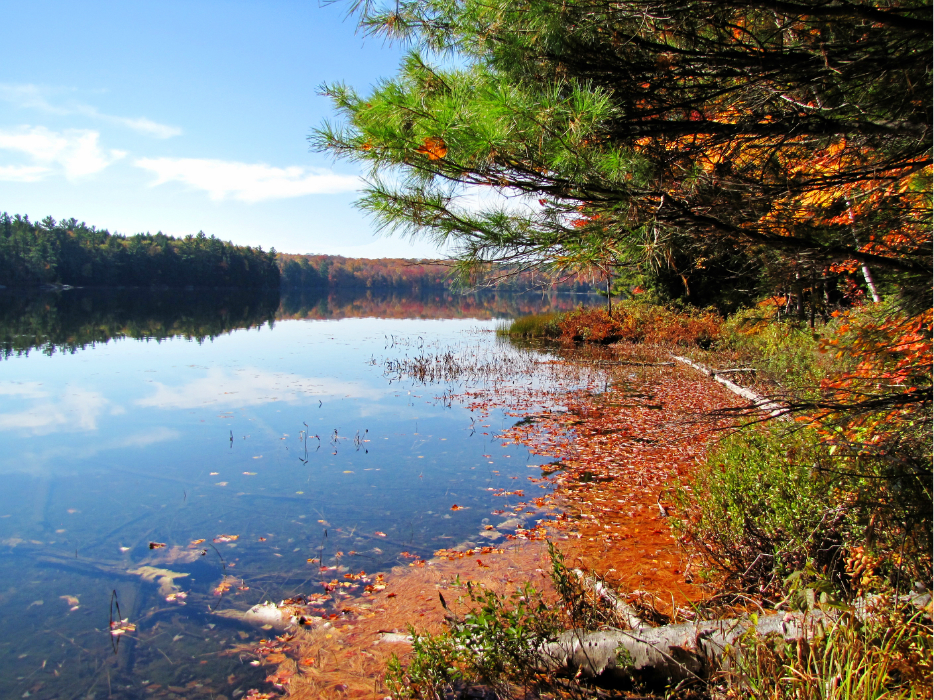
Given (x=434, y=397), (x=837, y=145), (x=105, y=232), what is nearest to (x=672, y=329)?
(x=434, y=397)

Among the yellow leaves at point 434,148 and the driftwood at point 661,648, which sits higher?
the yellow leaves at point 434,148

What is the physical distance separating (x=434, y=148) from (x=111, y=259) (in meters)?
102

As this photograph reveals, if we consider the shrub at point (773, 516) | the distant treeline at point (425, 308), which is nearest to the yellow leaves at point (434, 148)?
the shrub at point (773, 516)

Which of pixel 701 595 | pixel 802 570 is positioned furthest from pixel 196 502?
pixel 802 570

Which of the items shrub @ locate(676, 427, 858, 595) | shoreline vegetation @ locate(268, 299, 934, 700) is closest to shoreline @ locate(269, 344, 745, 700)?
shoreline vegetation @ locate(268, 299, 934, 700)

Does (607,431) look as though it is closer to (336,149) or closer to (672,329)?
(336,149)

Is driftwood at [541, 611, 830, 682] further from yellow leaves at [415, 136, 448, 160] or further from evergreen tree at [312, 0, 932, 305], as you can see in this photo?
yellow leaves at [415, 136, 448, 160]

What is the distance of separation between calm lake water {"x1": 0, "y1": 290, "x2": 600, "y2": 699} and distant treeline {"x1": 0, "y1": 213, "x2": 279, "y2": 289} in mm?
76008

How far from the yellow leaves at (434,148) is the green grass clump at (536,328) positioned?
2420cm

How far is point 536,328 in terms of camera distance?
28422 mm

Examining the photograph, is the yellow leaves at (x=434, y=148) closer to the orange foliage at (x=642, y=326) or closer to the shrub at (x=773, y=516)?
the shrub at (x=773, y=516)

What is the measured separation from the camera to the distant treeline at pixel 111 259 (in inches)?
3071

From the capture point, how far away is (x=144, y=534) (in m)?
6.70

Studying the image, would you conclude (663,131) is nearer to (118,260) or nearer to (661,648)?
(661,648)
